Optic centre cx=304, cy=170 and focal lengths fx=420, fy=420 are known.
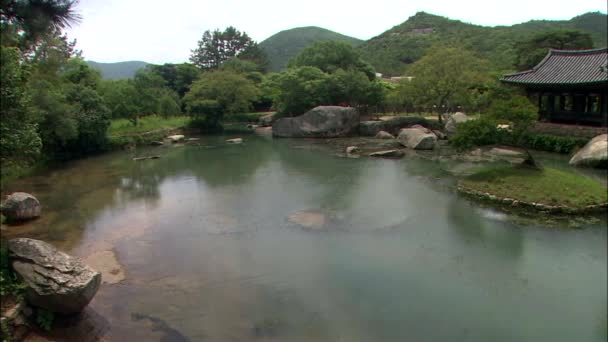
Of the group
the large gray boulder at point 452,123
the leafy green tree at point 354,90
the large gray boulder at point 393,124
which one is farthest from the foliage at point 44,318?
the leafy green tree at point 354,90

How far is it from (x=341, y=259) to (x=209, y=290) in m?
3.14

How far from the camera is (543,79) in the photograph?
2292cm

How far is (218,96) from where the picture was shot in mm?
36906

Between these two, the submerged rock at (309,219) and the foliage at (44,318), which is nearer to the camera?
the foliage at (44,318)

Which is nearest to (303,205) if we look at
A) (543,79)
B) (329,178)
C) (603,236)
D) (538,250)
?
(329,178)

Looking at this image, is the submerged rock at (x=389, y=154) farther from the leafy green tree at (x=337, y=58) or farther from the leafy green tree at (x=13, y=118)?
the leafy green tree at (x=337, y=58)

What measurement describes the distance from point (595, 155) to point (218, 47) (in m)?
64.4

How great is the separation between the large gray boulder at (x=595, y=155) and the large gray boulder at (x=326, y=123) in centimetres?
1648

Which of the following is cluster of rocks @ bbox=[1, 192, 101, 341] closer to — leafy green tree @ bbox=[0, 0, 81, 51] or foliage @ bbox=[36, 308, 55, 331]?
foliage @ bbox=[36, 308, 55, 331]

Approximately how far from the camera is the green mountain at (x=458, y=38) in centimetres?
6150

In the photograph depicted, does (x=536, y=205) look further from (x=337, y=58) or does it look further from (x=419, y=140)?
(x=337, y=58)

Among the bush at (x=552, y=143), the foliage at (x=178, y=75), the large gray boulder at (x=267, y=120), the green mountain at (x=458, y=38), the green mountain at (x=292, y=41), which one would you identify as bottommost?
the bush at (x=552, y=143)

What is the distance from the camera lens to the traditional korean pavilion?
821 inches

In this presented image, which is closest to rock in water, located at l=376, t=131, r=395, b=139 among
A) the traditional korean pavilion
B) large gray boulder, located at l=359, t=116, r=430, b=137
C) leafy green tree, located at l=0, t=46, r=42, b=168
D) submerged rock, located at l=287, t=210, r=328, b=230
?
large gray boulder, located at l=359, t=116, r=430, b=137
